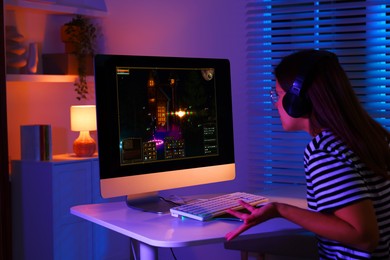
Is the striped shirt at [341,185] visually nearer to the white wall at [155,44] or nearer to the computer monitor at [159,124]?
the computer monitor at [159,124]

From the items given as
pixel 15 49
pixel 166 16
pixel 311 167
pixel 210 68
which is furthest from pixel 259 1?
pixel 311 167

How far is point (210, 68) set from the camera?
2508 mm

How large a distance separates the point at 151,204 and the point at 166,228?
1.22 ft

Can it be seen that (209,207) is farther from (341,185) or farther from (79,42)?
(79,42)

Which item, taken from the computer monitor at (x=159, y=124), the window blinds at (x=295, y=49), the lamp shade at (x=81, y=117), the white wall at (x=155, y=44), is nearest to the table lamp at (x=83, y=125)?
the lamp shade at (x=81, y=117)

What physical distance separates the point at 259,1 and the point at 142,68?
150 cm

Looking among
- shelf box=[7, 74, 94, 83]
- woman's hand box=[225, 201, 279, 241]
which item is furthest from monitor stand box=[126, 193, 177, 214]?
shelf box=[7, 74, 94, 83]

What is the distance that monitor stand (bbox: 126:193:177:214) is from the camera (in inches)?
89.7

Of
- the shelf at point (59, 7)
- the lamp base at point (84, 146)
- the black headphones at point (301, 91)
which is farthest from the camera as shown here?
the lamp base at point (84, 146)

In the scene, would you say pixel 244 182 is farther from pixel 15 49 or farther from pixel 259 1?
pixel 15 49

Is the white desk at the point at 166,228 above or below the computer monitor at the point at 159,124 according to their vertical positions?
below

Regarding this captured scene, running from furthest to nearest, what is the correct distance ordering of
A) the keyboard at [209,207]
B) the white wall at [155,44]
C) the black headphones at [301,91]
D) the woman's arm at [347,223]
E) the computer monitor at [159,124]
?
the white wall at [155,44] → the computer monitor at [159,124] → the keyboard at [209,207] → the black headphones at [301,91] → the woman's arm at [347,223]

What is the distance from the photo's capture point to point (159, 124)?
2.35 m

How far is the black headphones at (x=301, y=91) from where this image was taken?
1826 mm
